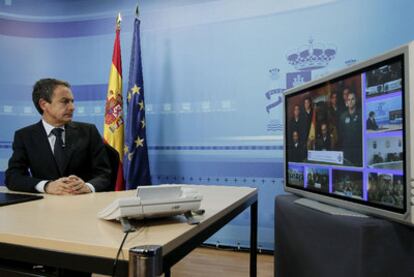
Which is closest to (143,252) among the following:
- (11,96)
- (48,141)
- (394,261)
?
(394,261)

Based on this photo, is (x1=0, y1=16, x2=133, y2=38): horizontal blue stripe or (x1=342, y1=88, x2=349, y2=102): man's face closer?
(x1=342, y1=88, x2=349, y2=102): man's face

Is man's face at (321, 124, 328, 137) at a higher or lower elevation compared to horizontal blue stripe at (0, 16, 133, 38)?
lower

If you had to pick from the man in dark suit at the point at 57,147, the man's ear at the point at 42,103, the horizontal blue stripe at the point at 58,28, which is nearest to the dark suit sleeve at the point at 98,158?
the man in dark suit at the point at 57,147

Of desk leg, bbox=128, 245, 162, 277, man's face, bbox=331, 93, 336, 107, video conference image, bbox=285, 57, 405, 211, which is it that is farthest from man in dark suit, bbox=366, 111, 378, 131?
desk leg, bbox=128, 245, 162, 277

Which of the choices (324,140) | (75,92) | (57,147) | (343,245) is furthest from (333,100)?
(75,92)

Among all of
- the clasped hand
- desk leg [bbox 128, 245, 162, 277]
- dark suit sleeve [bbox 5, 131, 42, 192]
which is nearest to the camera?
desk leg [bbox 128, 245, 162, 277]

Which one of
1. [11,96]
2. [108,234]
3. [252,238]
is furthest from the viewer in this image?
[11,96]

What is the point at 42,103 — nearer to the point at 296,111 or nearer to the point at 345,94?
the point at 296,111

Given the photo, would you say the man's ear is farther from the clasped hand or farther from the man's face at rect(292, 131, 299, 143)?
the man's face at rect(292, 131, 299, 143)

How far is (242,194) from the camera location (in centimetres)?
144

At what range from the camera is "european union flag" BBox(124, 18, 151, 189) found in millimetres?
2932

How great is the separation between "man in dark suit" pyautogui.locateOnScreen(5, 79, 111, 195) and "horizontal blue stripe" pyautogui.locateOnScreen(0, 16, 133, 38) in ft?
5.77

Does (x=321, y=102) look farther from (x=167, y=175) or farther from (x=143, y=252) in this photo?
(x=167, y=175)

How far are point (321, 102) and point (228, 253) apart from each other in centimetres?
174
